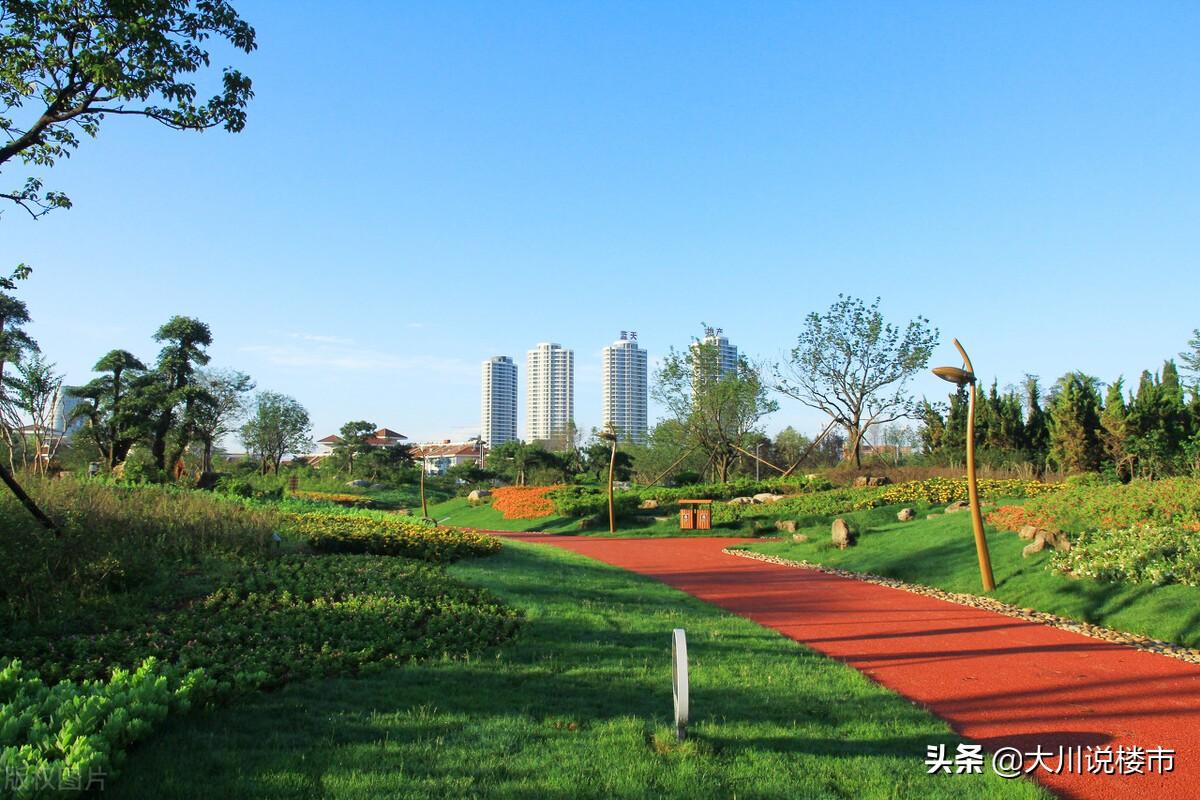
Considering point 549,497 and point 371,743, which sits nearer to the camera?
point 371,743

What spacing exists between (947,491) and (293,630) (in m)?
17.7

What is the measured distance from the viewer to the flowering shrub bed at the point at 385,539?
32.9ft

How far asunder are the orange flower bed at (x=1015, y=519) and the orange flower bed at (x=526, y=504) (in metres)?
13.1

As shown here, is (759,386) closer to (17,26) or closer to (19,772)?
(17,26)

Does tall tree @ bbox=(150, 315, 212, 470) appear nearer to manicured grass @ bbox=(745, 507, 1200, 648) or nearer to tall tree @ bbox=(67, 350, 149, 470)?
tall tree @ bbox=(67, 350, 149, 470)

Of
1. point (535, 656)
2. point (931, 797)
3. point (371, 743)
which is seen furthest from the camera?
point (535, 656)

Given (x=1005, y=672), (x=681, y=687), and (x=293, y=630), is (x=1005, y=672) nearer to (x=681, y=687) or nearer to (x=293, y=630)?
(x=681, y=687)

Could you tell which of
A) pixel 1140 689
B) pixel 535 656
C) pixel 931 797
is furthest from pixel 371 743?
pixel 1140 689

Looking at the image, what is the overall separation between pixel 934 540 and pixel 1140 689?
7.04 meters

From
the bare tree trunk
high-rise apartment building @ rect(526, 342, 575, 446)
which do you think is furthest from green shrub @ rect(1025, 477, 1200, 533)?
high-rise apartment building @ rect(526, 342, 575, 446)

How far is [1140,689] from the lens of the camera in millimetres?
5648

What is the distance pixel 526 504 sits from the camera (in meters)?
23.8

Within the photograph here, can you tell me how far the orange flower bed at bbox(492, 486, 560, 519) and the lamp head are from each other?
14714 mm

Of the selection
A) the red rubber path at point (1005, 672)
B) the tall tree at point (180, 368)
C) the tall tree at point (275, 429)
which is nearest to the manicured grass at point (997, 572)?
the red rubber path at point (1005, 672)
